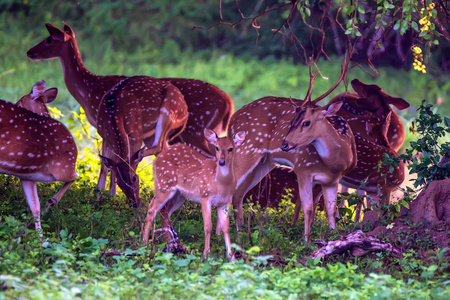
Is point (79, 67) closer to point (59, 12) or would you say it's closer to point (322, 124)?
point (322, 124)

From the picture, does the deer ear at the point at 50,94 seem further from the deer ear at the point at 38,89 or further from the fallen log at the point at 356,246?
the fallen log at the point at 356,246

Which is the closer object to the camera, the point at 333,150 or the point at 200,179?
the point at 200,179

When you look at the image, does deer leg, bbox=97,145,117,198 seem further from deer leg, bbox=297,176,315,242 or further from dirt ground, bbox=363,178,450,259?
dirt ground, bbox=363,178,450,259

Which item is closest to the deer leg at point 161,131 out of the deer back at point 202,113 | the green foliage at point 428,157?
the deer back at point 202,113

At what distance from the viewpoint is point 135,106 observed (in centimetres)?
924

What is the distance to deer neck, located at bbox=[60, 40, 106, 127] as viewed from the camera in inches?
401

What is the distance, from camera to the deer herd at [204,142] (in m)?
7.57

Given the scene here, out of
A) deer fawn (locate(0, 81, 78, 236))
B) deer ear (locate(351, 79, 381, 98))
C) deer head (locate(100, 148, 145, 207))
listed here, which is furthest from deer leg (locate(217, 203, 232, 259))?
deer ear (locate(351, 79, 381, 98))

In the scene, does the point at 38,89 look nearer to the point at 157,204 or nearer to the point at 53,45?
the point at 53,45

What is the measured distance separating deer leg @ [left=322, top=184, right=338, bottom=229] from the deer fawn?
257 cm

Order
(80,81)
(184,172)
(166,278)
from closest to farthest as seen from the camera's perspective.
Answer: (166,278)
(184,172)
(80,81)

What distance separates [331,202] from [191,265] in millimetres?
2377

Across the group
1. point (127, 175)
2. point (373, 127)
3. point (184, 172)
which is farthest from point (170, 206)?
point (373, 127)

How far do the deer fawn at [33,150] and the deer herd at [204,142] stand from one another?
1 centimetres
